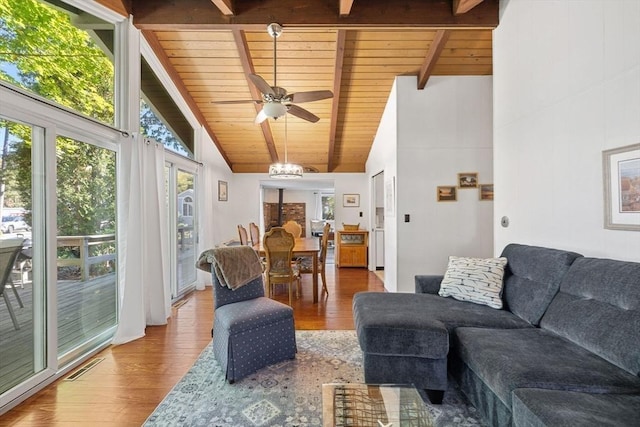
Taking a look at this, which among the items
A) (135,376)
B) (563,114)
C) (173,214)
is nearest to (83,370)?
(135,376)

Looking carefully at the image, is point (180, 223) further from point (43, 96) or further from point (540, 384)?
point (540, 384)

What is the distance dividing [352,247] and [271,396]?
4614 millimetres

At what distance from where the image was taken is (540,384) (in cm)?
140

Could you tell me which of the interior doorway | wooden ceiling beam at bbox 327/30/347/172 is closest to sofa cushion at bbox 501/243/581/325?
wooden ceiling beam at bbox 327/30/347/172

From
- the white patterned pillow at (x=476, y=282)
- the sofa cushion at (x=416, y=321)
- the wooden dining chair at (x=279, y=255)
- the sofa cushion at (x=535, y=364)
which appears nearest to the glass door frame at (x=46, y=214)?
the wooden dining chair at (x=279, y=255)

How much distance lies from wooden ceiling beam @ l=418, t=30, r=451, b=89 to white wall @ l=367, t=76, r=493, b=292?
0.44 feet

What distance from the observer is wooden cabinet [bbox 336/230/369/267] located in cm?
650

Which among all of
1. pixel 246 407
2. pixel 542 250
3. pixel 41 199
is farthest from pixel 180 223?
pixel 542 250

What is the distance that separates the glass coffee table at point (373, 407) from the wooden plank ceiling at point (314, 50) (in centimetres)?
294

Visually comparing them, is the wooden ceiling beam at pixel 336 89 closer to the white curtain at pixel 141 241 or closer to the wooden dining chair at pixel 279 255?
the wooden dining chair at pixel 279 255

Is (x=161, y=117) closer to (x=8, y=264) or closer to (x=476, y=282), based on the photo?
(x=8, y=264)

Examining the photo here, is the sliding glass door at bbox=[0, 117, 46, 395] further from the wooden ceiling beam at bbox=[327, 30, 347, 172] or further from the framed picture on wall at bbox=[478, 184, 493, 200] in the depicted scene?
the framed picture on wall at bbox=[478, 184, 493, 200]

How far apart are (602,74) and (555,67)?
0.47 meters

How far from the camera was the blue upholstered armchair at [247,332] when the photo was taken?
2.20 meters
